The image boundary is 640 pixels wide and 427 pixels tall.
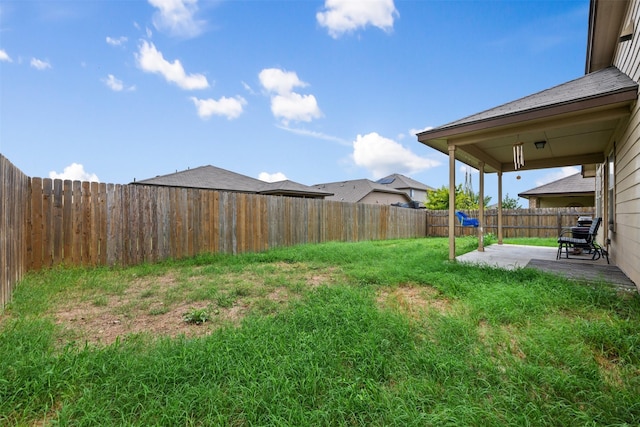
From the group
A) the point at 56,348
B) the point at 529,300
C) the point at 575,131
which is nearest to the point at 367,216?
the point at 575,131

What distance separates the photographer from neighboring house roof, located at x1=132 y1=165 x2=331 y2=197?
1469 cm

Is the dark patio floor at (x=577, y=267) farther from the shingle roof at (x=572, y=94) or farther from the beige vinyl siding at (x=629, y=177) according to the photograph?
the shingle roof at (x=572, y=94)

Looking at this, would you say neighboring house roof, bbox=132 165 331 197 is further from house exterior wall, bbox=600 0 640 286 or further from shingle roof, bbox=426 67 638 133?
house exterior wall, bbox=600 0 640 286

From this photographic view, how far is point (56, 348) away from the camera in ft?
6.89

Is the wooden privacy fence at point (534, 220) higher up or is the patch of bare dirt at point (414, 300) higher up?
the wooden privacy fence at point (534, 220)

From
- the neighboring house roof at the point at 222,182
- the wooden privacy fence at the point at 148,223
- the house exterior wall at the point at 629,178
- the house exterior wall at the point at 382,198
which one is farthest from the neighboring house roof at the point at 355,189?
the house exterior wall at the point at 629,178

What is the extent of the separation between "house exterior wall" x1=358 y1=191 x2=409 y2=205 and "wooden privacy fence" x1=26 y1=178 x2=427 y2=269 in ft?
55.3

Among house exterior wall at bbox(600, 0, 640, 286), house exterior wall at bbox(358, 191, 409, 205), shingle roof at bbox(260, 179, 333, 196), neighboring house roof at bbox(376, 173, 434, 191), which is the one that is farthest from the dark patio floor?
neighboring house roof at bbox(376, 173, 434, 191)

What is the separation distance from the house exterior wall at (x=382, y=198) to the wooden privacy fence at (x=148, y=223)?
16871 millimetres

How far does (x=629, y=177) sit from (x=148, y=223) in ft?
26.2

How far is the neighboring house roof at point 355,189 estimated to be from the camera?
2503 cm

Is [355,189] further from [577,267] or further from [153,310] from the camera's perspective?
[153,310]

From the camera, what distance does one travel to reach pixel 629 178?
3.76m

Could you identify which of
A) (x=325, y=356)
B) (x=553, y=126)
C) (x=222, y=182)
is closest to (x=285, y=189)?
(x=222, y=182)
